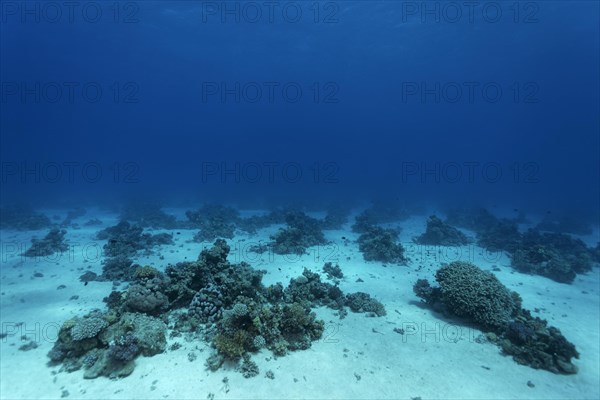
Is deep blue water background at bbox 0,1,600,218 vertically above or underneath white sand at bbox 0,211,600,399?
above

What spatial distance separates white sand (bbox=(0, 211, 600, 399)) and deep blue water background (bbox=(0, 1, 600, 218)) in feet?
113

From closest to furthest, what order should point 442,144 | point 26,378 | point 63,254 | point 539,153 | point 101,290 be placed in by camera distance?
point 26,378, point 101,290, point 63,254, point 539,153, point 442,144

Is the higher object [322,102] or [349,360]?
[322,102]

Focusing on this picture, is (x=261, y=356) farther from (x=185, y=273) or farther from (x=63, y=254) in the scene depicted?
(x=63, y=254)

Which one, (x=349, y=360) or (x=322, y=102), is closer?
(x=349, y=360)

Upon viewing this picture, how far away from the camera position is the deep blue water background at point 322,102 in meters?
52.0

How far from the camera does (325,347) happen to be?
29.9 feet

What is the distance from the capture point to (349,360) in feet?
28.2

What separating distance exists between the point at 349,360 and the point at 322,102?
454ft

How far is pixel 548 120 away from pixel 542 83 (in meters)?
56.2

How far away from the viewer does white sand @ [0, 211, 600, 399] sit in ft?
24.2

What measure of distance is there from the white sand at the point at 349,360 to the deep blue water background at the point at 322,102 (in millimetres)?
34445

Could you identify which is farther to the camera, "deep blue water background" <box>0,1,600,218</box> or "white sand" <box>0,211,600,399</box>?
"deep blue water background" <box>0,1,600,218</box>

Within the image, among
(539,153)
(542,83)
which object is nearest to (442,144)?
(539,153)
